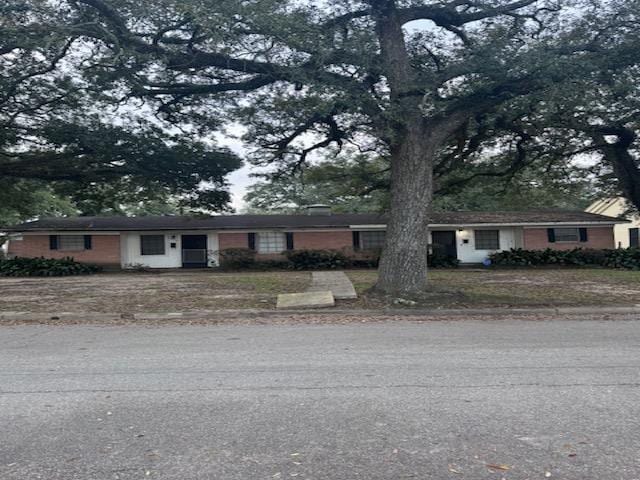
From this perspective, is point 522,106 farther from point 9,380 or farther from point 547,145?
point 9,380

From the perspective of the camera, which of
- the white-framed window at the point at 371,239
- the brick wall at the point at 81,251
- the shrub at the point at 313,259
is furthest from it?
the white-framed window at the point at 371,239

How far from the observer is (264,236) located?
2633 centimetres

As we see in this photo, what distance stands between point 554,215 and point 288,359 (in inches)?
1008

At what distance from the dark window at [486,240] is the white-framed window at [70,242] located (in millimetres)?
19983

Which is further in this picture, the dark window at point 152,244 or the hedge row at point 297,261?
the dark window at point 152,244

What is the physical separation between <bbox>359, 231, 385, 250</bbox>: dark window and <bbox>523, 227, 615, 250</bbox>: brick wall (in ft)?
25.0

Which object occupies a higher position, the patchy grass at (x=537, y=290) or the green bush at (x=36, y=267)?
the green bush at (x=36, y=267)

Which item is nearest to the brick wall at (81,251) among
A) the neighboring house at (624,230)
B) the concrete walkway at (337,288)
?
the concrete walkway at (337,288)

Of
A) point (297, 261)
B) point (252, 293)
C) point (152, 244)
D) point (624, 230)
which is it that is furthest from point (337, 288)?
point (624, 230)

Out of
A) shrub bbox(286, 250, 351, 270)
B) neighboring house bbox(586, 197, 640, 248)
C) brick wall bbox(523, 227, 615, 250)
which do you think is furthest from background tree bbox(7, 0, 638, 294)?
neighboring house bbox(586, 197, 640, 248)

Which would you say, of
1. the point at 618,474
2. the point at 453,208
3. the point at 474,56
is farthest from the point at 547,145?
the point at 453,208

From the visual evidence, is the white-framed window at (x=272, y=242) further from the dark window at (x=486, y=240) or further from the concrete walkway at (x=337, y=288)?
the dark window at (x=486, y=240)

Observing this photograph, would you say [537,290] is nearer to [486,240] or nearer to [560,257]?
[560,257]

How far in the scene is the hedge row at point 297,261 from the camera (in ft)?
80.8
